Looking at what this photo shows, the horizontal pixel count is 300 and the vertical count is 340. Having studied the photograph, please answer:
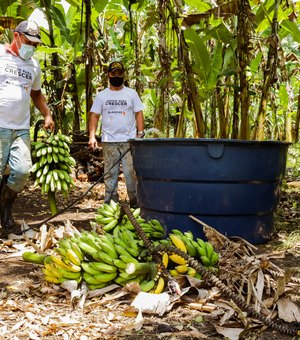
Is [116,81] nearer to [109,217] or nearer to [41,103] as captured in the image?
[41,103]

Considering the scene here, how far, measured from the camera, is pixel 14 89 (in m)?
4.03

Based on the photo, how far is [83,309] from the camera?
254 centimetres

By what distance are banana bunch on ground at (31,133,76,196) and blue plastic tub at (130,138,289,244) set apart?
806 millimetres

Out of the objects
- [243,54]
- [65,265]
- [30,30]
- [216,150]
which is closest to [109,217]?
[65,265]

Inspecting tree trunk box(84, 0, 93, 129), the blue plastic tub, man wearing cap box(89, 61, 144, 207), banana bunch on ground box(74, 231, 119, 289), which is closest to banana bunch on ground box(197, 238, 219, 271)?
banana bunch on ground box(74, 231, 119, 289)

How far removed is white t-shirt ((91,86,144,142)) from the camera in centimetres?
486

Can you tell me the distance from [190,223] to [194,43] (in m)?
2.30

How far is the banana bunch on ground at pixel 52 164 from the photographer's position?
170 inches

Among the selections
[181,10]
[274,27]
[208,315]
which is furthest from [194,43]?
[208,315]

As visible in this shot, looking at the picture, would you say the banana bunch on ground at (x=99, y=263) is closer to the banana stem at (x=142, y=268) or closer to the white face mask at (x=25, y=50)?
the banana stem at (x=142, y=268)

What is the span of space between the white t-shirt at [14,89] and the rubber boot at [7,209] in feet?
1.92

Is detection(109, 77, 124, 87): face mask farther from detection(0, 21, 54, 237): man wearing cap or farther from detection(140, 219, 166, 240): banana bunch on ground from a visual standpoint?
detection(140, 219, 166, 240): banana bunch on ground

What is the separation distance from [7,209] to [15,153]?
55cm

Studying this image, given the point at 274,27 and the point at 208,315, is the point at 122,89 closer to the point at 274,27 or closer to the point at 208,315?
the point at 274,27
